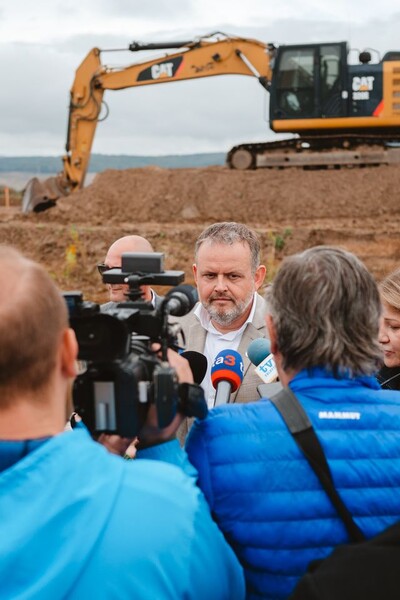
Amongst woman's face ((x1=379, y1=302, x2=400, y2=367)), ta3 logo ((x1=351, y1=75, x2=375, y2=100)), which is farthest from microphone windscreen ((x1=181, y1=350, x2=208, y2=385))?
ta3 logo ((x1=351, y1=75, x2=375, y2=100))

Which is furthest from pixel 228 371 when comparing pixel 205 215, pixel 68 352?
pixel 205 215

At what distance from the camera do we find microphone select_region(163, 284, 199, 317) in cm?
232

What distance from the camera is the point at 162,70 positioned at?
2509 centimetres

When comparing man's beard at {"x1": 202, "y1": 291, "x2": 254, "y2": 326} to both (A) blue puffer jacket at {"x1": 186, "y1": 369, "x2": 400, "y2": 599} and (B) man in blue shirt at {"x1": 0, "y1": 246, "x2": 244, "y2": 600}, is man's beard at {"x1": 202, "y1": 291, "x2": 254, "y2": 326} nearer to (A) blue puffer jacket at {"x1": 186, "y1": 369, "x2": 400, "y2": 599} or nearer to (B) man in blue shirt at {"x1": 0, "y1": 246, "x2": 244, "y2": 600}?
(A) blue puffer jacket at {"x1": 186, "y1": 369, "x2": 400, "y2": 599}

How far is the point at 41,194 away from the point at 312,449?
24519 mm

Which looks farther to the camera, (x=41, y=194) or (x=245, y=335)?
(x=41, y=194)

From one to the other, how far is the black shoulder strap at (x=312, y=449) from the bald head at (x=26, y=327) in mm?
708

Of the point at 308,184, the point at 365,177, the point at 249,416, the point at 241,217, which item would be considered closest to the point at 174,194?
the point at 241,217

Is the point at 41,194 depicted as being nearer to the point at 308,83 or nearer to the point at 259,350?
the point at 308,83

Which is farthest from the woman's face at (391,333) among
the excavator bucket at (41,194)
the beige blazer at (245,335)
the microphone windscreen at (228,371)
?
the excavator bucket at (41,194)

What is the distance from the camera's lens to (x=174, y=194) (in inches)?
1019

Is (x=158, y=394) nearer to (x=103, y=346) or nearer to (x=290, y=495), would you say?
(x=103, y=346)

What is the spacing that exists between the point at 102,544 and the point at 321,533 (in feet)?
2.19

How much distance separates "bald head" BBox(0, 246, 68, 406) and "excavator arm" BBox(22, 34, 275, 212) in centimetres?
2359
